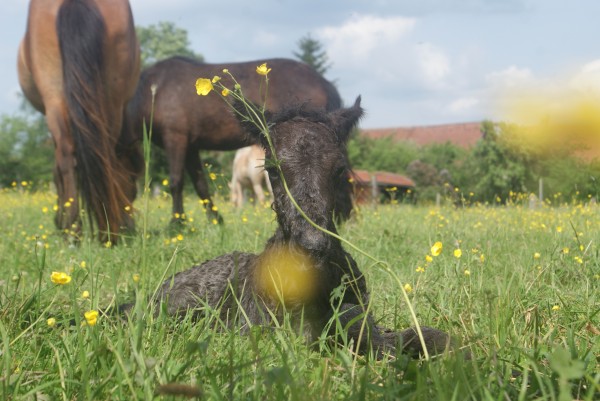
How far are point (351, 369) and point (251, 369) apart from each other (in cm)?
38

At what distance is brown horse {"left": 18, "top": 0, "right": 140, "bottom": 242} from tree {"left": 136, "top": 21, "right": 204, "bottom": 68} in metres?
43.7

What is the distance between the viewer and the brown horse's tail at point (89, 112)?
6.46 m

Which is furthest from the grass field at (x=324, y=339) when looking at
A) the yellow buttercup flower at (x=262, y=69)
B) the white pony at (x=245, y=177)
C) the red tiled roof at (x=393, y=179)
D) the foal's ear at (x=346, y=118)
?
the red tiled roof at (x=393, y=179)

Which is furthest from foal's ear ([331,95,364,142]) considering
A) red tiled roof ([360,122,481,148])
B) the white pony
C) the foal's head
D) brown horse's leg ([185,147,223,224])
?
red tiled roof ([360,122,481,148])

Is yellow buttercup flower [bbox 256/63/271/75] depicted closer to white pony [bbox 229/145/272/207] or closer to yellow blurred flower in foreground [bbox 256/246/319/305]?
yellow blurred flower in foreground [bbox 256/246/319/305]

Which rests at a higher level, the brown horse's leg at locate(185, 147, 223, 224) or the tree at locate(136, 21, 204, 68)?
the tree at locate(136, 21, 204, 68)

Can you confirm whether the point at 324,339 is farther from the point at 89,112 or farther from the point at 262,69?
the point at 89,112

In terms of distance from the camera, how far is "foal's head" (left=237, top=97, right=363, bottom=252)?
293 cm

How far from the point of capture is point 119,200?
661 cm

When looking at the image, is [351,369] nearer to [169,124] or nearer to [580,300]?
[580,300]

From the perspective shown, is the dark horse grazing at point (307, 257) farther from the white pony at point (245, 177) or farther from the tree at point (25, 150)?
the tree at point (25, 150)

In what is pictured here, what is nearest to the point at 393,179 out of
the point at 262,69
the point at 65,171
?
the point at 65,171

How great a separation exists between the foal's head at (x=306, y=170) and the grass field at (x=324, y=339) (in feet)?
1.49

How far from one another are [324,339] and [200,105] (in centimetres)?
711
